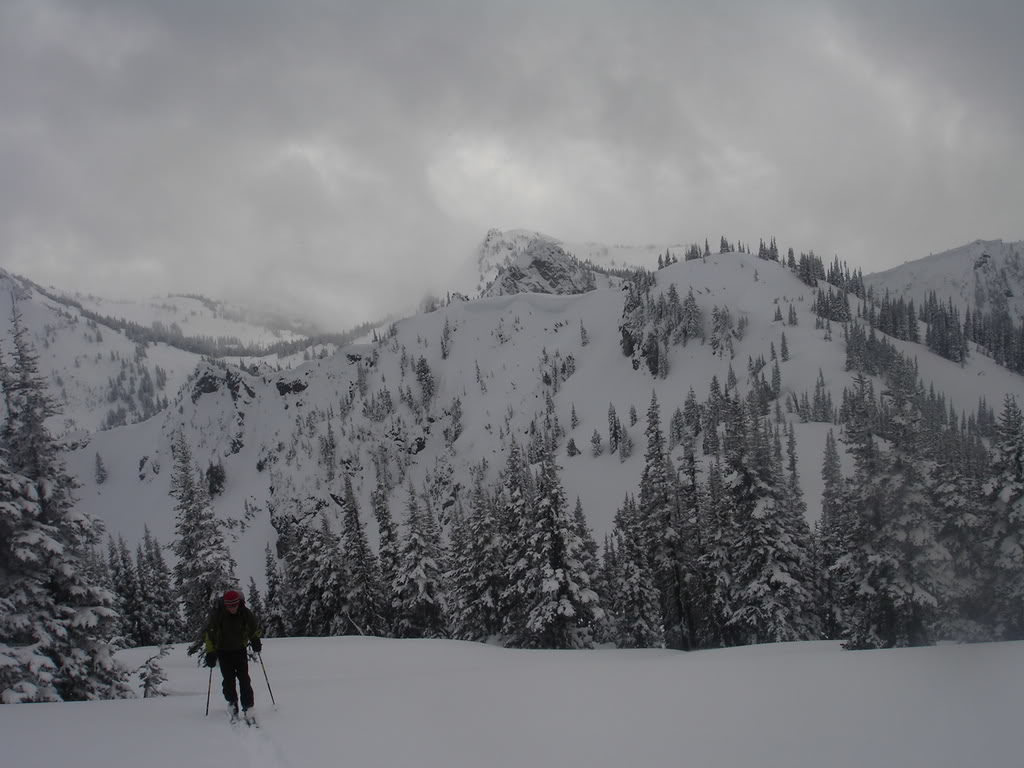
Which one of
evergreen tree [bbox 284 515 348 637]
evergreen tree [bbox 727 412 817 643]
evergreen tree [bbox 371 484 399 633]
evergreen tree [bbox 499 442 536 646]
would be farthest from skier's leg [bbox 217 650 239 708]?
evergreen tree [bbox 371 484 399 633]

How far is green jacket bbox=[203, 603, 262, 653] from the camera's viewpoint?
10.3 meters

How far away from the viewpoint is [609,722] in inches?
360

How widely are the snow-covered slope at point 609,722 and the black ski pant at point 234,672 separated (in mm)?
410

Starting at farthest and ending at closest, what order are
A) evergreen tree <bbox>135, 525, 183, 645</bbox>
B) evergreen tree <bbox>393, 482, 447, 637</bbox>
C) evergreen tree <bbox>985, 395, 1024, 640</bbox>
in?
evergreen tree <bbox>135, 525, 183, 645</bbox>, evergreen tree <bbox>393, 482, 447, 637</bbox>, evergreen tree <bbox>985, 395, 1024, 640</bbox>

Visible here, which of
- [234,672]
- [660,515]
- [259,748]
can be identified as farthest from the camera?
[660,515]

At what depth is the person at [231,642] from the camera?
10008 millimetres

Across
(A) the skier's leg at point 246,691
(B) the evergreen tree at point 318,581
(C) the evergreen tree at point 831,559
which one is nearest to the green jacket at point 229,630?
Answer: (A) the skier's leg at point 246,691

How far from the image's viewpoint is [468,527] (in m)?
40.8

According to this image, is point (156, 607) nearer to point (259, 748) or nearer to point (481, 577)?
point (481, 577)

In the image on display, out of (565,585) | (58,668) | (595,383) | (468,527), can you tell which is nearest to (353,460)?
(595,383)

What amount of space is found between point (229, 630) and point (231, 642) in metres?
0.21

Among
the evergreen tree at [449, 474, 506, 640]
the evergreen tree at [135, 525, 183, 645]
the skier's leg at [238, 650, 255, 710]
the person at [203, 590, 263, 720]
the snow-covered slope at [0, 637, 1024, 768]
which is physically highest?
the person at [203, 590, 263, 720]

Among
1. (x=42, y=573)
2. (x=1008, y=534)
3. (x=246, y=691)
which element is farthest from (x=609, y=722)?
(x=1008, y=534)

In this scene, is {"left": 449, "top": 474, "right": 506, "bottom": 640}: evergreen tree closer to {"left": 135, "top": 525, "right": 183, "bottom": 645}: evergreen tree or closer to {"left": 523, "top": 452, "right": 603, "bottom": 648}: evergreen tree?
{"left": 523, "top": 452, "right": 603, "bottom": 648}: evergreen tree
